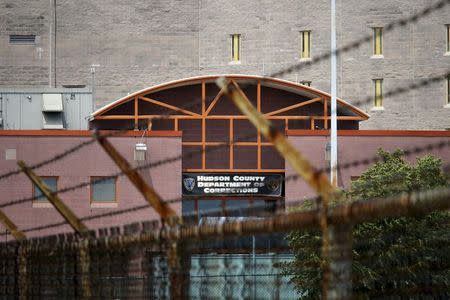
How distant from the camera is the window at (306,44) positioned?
239 ft

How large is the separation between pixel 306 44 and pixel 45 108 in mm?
19093

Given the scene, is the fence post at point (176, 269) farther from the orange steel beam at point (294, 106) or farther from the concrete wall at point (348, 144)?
the orange steel beam at point (294, 106)

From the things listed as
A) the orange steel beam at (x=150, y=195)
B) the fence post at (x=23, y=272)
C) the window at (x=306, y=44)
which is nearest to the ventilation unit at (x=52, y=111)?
the window at (x=306, y=44)

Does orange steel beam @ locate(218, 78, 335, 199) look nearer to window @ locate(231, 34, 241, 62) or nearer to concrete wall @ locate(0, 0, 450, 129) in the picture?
concrete wall @ locate(0, 0, 450, 129)

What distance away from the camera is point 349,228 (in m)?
7.07

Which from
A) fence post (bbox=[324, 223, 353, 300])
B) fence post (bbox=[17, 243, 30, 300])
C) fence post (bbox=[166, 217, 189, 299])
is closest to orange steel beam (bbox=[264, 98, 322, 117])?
fence post (bbox=[17, 243, 30, 300])

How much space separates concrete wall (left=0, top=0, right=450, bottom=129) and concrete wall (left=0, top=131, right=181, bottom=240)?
634 inches

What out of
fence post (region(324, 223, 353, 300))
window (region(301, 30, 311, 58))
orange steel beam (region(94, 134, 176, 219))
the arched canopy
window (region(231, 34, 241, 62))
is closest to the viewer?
fence post (region(324, 223, 353, 300))

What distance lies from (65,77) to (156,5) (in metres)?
5.88

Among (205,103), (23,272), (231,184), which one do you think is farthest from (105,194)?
(23,272)

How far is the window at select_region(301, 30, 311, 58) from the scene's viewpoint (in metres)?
72.8

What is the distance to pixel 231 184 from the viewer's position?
57.8 metres

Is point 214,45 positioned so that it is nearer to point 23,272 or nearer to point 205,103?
point 205,103

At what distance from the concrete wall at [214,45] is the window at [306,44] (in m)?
0.26
